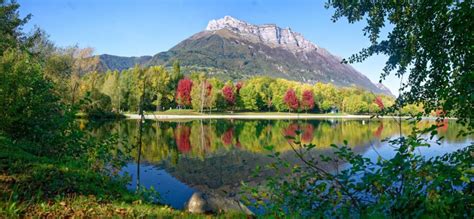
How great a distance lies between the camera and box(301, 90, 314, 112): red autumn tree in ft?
452

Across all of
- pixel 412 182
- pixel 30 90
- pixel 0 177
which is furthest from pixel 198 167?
pixel 412 182

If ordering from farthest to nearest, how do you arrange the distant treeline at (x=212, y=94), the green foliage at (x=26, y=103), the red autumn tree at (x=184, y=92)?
the red autumn tree at (x=184, y=92) → the distant treeline at (x=212, y=94) → the green foliage at (x=26, y=103)

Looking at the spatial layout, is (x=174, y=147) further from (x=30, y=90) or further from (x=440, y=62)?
(x=440, y=62)

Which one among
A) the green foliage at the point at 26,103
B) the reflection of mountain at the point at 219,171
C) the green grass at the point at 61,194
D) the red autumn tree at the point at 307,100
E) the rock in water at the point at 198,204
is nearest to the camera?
the green grass at the point at 61,194

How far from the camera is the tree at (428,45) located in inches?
170

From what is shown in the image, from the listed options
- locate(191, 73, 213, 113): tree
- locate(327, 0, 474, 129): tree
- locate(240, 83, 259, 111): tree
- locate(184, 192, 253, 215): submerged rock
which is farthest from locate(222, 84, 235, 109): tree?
locate(327, 0, 474, 129): tree

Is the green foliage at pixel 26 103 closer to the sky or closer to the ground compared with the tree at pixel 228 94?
closer to the ground

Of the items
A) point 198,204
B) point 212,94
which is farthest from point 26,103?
point 212,94

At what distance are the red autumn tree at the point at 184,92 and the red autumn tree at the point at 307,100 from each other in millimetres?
47833

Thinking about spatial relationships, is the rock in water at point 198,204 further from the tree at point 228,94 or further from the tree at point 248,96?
the tree at point 248,96

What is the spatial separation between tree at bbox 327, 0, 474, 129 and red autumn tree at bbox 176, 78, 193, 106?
110 meters

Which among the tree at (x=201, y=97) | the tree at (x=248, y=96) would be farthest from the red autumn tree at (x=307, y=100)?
the tree at (x=201, y=97)

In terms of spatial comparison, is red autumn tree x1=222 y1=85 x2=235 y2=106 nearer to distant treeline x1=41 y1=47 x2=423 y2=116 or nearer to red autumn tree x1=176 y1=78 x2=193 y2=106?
distant treeline x1=41 y1=47 x2=423 y2=116

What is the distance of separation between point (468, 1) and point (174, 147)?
100 feet
